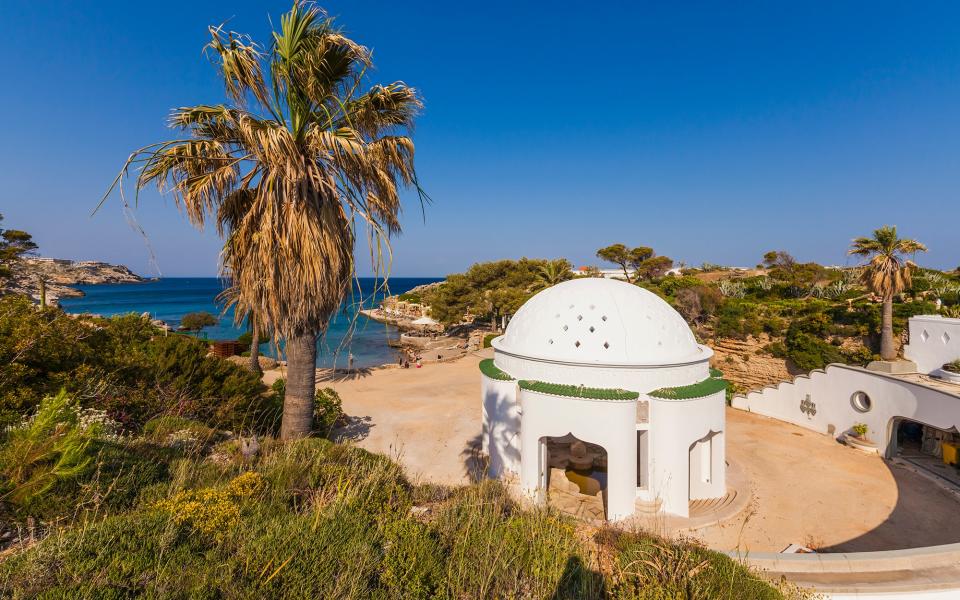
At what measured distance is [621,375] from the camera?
8828 mm

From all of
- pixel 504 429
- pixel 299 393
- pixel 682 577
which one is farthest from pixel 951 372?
pixel 299 393

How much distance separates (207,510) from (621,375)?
26.0 feet

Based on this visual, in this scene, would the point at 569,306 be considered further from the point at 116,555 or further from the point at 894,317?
the point at 894,317

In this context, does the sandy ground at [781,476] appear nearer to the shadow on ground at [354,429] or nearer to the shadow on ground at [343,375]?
the shadow on ground at [354,429]

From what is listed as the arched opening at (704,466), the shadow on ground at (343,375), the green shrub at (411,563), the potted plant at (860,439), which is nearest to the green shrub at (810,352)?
the potted plant at (860,439)

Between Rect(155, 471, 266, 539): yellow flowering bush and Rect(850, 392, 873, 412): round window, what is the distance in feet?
57.8

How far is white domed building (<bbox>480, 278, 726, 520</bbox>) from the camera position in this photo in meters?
8.14

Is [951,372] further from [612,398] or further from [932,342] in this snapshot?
[612,398]

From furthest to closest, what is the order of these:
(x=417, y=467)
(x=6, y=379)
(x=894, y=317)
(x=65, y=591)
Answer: (x=894, y=317)
(x=417, y=467)
(x=6, y=379)
(x=65, y=591)

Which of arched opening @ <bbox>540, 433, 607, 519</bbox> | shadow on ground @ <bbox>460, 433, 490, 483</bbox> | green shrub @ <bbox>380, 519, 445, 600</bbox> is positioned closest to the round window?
arched opening @ <bbox>540, 433, 607, 519</bbox>

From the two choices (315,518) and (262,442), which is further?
(262,442)

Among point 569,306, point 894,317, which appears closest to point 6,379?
point 569,306

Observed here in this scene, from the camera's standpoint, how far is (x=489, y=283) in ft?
124

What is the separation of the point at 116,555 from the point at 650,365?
8950 mm
